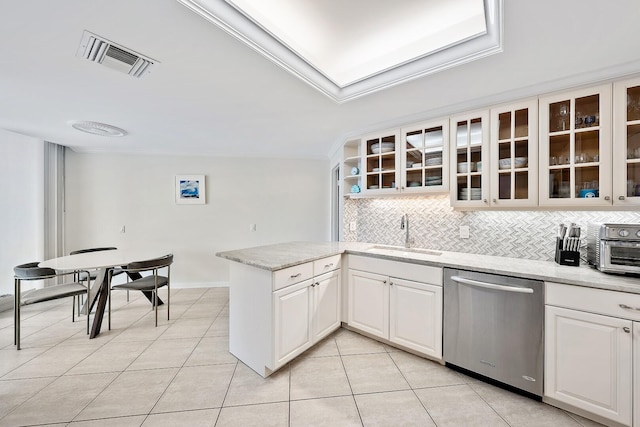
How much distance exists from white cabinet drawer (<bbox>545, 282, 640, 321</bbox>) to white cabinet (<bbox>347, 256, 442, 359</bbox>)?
26.6 inches

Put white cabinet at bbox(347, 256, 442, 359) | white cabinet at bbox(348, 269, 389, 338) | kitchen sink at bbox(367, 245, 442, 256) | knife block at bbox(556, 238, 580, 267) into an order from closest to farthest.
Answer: knife block at bbox(556, 238, 580, 267)
white cabinet at bbox(347, 256, 442, 359)
white cabinet at bbox(348, 269, 389, 338)
kitchen sink at bbox(367, 245, 442, 256)

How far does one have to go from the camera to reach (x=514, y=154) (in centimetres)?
200

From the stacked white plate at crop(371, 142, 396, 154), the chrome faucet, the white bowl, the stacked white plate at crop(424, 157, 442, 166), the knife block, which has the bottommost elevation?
the knife block

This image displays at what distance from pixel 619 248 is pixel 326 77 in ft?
7.32

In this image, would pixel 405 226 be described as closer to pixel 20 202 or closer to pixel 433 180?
pixel 433 180

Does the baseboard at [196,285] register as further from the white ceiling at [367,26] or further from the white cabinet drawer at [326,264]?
the white ceiling at [367,26]

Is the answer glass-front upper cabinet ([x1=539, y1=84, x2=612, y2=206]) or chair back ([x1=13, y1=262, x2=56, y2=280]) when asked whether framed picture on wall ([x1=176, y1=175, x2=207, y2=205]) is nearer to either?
Answer: chair back ([x1=13, y1=262, x2=56, y2=280])

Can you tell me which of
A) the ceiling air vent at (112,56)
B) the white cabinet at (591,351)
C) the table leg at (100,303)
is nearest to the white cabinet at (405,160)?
the white cabinet at (591,351)

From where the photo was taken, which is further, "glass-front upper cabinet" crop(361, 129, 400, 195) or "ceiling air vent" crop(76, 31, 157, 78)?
"glass-front upper cabinet" crop(361, 129, 400, 195)

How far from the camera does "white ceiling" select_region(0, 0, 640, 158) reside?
4.01 ft

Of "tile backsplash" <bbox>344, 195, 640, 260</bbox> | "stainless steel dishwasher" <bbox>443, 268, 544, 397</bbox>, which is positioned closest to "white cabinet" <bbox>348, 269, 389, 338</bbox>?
"stainless steel dishwasher" <bbox>443, 268, 544, 397</bbox>

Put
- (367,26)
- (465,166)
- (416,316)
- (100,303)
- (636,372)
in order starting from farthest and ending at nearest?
1. (100,303)
2. (465,166)
3. (416,316)
4. (367,26)
5. (636,372)

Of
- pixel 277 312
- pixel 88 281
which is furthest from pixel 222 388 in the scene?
pixel 88 281

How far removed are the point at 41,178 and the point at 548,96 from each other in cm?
593
